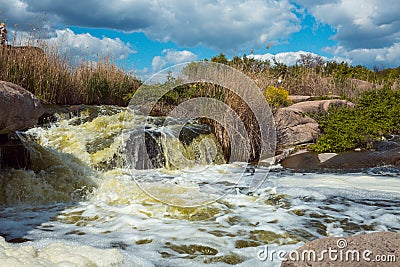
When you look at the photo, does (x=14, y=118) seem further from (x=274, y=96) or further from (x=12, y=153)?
(x=274, y=96)

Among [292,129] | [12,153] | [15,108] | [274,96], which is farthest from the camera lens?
[274,96]

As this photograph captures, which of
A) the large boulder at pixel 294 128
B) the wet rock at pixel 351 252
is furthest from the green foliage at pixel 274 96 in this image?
the wet rock at pixel 351 252

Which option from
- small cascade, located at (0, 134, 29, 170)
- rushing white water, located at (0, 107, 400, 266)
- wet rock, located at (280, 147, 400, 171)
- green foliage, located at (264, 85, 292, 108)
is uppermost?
green foliage, located at (264, 85, 292, 108)

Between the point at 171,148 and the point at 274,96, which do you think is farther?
the point at 274,96

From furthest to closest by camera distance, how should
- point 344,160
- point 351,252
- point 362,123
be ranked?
point 362,123 < point 344,160 < point 351,252

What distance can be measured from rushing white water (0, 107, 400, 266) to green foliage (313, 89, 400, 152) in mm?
1590

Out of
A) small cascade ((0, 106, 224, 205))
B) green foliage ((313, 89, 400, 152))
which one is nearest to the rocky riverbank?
small cascade ((0, 106, 224, 205))

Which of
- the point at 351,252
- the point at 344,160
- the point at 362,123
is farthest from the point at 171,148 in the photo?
the point at 351,252

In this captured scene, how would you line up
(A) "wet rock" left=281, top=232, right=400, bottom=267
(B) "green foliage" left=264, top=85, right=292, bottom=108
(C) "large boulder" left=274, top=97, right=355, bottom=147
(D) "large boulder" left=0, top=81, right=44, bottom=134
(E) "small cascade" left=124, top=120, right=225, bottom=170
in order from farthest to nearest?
(B) "green foliage" left=264, top=85, right=292, bottom=108
(C) "large boulder" left=274, top=97, right=355, bottom=147
(E) "small cascade" left=124, top=120, right=225, bottom=170
(D) "large boulder" left=0, top=81, right=44, bottom=134
(A) "wet rock" left=281, top=232, right=400, bottom=267

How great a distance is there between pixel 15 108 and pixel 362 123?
6.82m

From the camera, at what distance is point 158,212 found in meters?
3.91

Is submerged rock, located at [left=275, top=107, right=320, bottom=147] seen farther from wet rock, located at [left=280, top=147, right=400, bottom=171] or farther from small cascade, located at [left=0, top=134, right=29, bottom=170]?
small cascade, located at [left=0, top=134, right=29, bottom=170]

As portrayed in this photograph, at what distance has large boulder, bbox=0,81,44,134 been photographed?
145 inches

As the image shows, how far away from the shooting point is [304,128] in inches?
332
